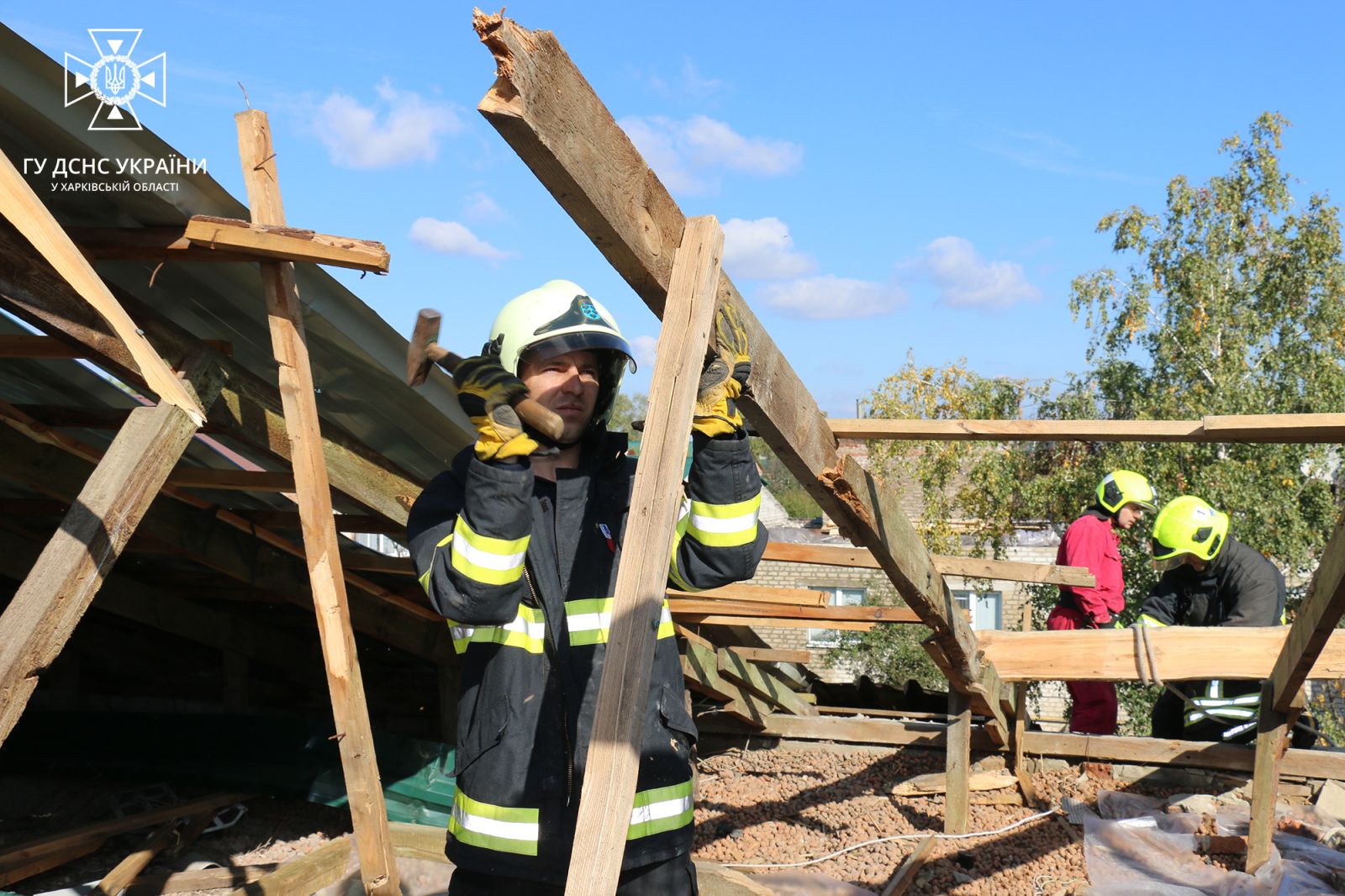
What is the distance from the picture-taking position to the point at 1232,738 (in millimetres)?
6309

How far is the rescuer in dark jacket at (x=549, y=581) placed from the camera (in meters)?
2.28

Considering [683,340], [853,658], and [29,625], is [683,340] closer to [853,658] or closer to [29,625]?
[29,625]

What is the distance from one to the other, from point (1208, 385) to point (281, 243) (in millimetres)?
15159

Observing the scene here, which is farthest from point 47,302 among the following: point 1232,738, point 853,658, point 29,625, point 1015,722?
point 853,658

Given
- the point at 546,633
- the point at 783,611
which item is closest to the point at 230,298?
the point at 546,633

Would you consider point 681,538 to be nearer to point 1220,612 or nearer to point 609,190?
point 609,190

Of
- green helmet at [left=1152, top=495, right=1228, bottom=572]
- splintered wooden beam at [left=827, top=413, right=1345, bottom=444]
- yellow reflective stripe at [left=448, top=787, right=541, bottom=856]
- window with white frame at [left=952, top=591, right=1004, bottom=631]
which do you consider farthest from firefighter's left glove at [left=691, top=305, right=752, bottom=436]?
window with white frame at [left=952, top=591, right=1004, bottom=631]

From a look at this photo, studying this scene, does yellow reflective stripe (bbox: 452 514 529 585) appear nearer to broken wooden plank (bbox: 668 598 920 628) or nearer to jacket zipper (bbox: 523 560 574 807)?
jacket zipper (bbox: 523 560 574 807)

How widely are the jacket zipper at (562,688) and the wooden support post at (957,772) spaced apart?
389cm

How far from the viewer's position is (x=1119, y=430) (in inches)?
142

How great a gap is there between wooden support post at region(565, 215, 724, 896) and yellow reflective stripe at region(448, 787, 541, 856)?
684 millimetres

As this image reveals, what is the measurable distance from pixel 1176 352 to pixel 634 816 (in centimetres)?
1569

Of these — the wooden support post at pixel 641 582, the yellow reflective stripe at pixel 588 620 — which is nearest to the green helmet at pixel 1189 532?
the yellow reflective stripe at pixel 588 620

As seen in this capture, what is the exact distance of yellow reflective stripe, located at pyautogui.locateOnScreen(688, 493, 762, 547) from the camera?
2.50 meters
